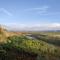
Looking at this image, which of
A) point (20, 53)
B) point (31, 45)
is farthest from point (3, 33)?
point (20, 53)

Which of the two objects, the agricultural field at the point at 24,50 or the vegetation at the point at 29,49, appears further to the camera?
the vegetation at the point at 29,49

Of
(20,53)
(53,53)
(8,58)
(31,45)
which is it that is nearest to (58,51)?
(53,53)

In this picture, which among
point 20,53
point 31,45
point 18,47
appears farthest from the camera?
point 31,45

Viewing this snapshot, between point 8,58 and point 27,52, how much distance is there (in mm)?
1729

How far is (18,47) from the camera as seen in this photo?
16562 mm

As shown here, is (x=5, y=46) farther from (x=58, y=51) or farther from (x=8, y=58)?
(x=58, y=51)

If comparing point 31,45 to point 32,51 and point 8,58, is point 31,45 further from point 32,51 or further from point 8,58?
point 8,58

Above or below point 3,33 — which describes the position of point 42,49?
below

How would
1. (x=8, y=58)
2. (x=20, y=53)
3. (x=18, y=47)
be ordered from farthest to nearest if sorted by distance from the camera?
1. (x=18, y=47)
2. (x=20, y=53)
3. (x=8, y=58)

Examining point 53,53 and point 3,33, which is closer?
point 53,53

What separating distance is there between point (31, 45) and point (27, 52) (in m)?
1.86

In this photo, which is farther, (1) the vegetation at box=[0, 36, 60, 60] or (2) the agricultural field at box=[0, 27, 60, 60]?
(1) the vegetation at box=[0, 36, 60, 60]

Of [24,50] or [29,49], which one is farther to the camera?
[29,49]

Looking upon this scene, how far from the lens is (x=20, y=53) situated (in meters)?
15.5
